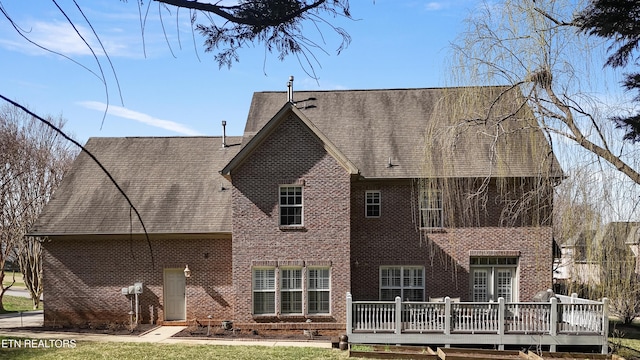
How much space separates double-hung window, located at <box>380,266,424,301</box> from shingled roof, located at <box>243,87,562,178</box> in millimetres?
3421

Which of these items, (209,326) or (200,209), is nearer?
(209,326)

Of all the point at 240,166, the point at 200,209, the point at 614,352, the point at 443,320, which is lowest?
the point at 614,352

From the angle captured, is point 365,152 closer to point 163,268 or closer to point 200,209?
point 200,209

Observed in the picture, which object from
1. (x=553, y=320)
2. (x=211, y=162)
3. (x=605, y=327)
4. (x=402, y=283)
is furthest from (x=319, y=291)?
(x=605, y=327)

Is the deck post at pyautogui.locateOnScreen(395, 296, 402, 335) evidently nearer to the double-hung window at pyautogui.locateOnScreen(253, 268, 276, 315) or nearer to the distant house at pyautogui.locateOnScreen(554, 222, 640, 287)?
the double-hung window at pyautogui.locateOnScreen(253, 268, 276, 315)

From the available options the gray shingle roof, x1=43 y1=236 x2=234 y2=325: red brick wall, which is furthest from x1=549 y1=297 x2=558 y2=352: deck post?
x1=43 y1=236 x2=234 y2=325: red brick wall

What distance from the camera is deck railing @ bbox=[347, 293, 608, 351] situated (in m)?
14.6

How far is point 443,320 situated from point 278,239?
5854 millimetres

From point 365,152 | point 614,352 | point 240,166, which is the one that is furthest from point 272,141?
point 614,352

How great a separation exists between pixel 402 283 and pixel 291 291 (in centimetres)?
411

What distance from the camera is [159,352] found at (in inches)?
532

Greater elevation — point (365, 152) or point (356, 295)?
point (365, 152)

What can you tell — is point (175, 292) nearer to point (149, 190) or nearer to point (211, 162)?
point (149, 190)

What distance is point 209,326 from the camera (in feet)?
56.2
